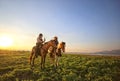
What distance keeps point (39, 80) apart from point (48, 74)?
1.92 metres

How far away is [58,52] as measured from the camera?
1977 centimetres

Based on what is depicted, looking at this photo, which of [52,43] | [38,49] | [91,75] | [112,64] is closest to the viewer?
[91,75]

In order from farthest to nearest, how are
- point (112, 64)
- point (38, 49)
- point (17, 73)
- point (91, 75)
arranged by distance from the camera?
point (112, 64) < point (38, 49) < point (17, 73) < point (91, 75)

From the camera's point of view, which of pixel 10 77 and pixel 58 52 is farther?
pixel 58 52

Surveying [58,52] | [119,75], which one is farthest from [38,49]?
[119,75]

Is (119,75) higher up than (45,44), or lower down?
lower down

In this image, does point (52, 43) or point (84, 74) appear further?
point (52, 43)

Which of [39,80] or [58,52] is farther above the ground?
[58,52]

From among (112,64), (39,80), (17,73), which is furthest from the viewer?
(112,64)

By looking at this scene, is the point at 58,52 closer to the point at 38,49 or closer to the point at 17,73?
the point at 38,49

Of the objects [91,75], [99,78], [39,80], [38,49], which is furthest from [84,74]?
[38,49]

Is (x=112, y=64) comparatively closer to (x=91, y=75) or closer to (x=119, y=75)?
(x=119, y=75)

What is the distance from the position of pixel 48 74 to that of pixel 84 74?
3.72 metres

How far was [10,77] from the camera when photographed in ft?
50.4
